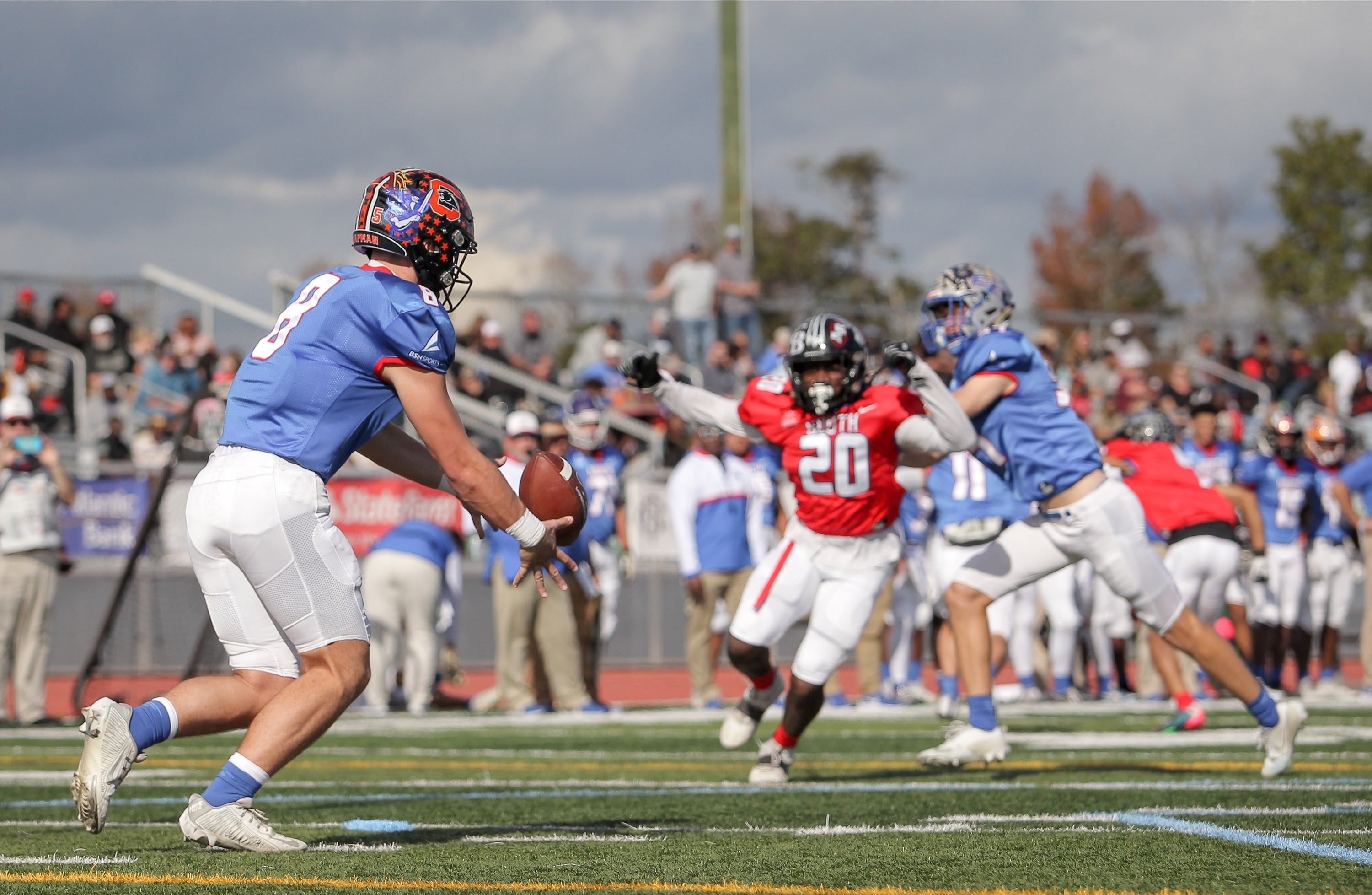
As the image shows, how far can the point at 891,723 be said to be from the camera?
958cm

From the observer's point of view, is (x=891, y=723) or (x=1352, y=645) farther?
(x=1352, y=645)

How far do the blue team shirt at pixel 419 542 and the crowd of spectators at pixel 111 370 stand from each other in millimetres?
4894

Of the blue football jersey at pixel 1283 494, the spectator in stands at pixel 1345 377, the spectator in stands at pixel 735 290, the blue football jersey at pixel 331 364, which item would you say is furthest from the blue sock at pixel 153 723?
the spectator in stands at pixel 1345 377

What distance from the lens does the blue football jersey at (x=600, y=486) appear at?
1167cm

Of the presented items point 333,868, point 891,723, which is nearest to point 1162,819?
point 333,868

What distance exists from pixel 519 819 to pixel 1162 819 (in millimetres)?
2067

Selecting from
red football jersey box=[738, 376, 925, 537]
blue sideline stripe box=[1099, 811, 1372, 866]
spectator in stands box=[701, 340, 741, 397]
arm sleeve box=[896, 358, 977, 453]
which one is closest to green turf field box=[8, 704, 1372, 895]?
blue sideline stripe box=[1099, 811, 1372, 866]

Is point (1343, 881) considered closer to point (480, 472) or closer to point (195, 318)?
point (480, 472)

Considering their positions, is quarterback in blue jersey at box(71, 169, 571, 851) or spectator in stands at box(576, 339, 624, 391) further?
spectator in stands at box(576, 339, 624, 391)

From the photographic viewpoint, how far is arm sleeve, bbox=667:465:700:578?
1148cm

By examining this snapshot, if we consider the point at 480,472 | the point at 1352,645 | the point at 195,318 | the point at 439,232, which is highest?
the point at 195,318

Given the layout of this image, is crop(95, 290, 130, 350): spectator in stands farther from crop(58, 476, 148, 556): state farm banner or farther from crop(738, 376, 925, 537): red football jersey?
crop(738, 376, 925, 537): red football jersey

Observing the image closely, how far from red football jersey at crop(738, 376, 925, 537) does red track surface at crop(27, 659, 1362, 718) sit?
18.4 ft

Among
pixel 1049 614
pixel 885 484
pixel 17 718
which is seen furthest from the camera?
pixel 1049 614
